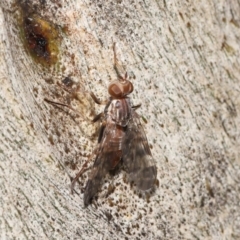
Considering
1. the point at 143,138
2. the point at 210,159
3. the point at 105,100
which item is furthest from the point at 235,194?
the point at 105,100

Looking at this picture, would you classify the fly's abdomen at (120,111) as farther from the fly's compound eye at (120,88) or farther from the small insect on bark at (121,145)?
the fly's compound eye at (120,88)

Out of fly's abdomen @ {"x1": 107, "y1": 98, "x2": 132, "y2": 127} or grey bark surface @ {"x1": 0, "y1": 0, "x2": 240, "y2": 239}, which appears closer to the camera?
grey bark surface @ {"x1": 0, "y1": 0, "x2": 240, "y2": 239}

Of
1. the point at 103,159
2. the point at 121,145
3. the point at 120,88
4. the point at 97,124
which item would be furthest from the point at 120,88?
the point at 121,145

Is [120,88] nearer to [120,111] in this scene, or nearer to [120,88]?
[120,88]

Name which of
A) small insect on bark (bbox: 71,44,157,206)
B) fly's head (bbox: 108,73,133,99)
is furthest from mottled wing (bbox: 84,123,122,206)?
fly's head (bbox: 108,73,133,99)

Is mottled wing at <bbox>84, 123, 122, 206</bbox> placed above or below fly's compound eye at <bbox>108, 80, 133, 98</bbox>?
below

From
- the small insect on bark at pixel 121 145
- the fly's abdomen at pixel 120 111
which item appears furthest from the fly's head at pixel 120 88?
the fly's abdomen at pixel 120 111

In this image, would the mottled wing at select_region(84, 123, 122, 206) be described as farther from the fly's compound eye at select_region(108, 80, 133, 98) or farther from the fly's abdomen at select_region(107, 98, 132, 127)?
the fly's compound eye at select_region(108, 80, 133, 98)
